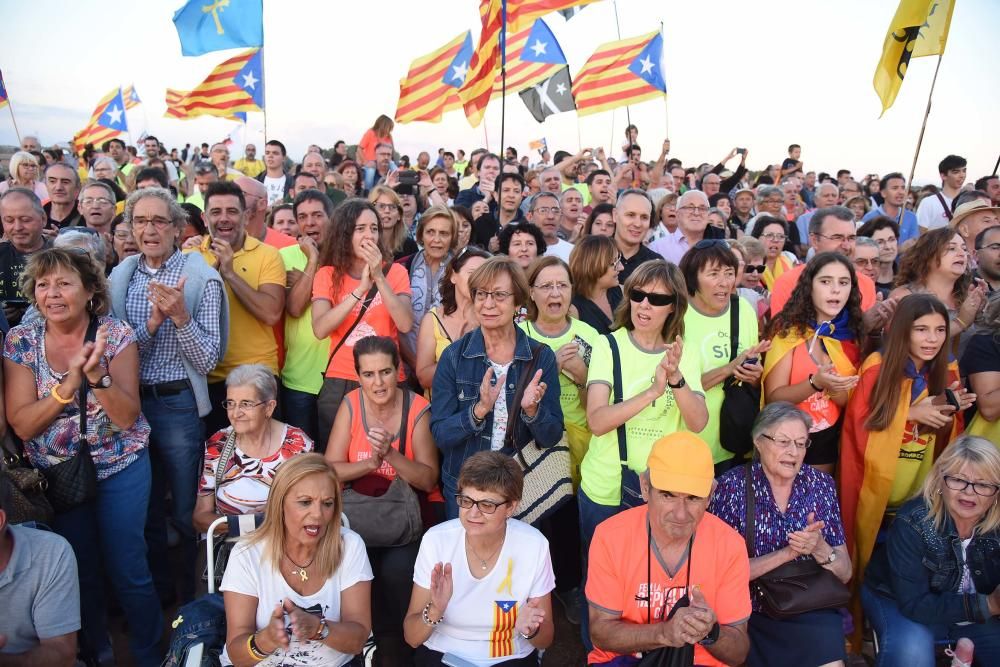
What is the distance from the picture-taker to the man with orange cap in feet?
8.83

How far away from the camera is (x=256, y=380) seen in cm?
338

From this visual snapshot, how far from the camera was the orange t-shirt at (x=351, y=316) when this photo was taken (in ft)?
13.2

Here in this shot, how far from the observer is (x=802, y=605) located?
2.98m

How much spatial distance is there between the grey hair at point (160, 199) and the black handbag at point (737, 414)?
3073mm

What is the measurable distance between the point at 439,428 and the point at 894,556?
2247 mm

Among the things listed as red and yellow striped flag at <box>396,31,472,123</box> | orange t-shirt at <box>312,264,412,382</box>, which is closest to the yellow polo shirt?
orange t-shirt at <box>312,264,412,382</box>

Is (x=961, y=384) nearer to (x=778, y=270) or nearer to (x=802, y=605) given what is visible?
(x=802, y=605)

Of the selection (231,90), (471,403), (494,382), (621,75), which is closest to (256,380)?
(471,403)

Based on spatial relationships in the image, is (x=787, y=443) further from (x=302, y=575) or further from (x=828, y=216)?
(x=828, y=216)

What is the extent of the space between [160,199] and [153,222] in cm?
14

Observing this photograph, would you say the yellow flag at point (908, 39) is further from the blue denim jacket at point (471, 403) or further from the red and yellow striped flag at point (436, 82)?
the blue denim jacket at point (471, 403)

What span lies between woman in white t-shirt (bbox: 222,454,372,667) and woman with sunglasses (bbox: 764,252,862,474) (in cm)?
239

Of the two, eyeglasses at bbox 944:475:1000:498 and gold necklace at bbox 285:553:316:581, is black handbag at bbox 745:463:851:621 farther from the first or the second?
gold necklace at bbox 285:553:316:581

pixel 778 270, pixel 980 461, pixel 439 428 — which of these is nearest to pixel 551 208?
pixel 778 270
